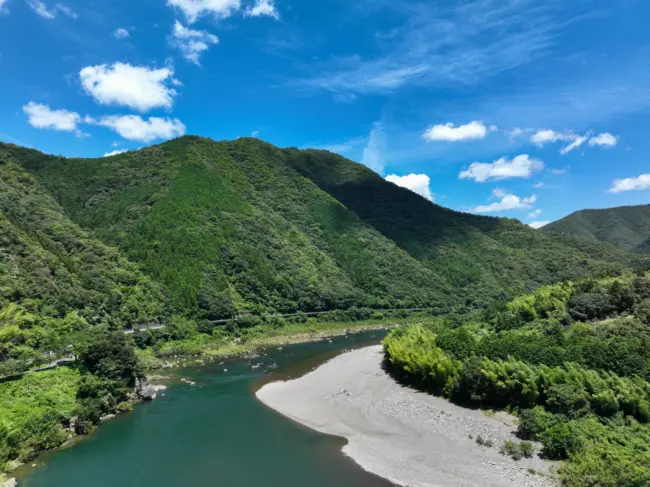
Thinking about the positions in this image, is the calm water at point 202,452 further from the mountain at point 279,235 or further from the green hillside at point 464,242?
the green hillside at point 464,242

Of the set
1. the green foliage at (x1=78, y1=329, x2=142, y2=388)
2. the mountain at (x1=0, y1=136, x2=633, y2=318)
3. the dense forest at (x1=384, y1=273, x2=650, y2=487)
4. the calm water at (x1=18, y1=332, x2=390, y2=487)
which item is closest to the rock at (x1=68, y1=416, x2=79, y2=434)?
the calm water at (x1=18, y1=332, x2=390, y2=487)

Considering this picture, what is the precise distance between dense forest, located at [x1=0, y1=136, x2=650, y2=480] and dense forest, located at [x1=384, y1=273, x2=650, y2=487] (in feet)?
1.69

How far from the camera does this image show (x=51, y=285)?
2035 inches

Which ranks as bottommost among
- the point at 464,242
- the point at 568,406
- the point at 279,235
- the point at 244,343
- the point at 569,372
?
the point at 244,343

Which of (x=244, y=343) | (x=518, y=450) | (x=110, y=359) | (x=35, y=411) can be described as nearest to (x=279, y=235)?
(x=244, y=343)

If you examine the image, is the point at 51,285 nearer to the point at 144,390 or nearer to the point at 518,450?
the point at 144,390

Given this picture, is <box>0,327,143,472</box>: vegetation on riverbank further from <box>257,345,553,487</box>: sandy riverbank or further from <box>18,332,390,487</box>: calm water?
<box>257,345,553,487</box>: sandy riverbank

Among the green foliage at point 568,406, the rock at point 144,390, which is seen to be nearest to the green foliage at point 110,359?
the rock at point 144,390

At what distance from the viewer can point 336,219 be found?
146 metres

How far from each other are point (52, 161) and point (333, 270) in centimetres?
8367

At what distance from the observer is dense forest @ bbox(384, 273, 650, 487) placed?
86.9ft

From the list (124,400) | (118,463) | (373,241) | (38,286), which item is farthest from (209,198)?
(118,463)

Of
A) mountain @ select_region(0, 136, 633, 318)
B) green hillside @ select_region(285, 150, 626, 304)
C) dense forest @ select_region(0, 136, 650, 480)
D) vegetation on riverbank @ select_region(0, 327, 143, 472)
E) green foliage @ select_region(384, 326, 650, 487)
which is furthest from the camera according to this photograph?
green hillside @ select_region(285, 150, 626, 304)

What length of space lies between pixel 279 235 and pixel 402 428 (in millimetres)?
88700
